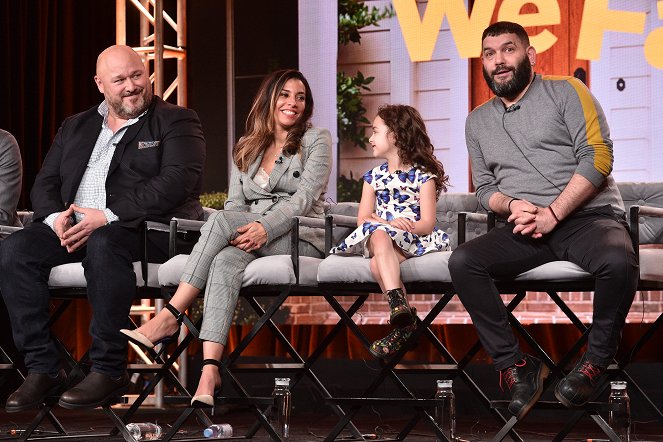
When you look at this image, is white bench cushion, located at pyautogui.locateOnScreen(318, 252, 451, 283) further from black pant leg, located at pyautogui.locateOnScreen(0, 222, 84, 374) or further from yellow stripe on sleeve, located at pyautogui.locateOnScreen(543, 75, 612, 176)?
black pant leg, located at pyautogui.locateOnScreen(0, 222, 84, 374)

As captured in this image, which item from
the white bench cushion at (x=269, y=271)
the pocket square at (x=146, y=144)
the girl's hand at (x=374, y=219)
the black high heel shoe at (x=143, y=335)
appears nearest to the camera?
the black high heel shoe at (x=143, y=335)

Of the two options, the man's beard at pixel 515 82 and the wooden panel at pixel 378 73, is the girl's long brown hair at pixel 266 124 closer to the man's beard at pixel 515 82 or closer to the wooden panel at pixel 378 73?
the man's beard at pixel 515 82

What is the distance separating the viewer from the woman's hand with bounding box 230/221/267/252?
12.5 feet

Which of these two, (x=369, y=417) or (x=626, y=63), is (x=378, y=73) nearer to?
(x=626, y=63)

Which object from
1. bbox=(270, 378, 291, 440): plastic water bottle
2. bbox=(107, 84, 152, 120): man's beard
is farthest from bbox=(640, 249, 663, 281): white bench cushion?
bbox=(107, 84, 152, 120): man's beard

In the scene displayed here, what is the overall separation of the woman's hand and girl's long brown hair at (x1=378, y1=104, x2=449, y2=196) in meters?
0.65

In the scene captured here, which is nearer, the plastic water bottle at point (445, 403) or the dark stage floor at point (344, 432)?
the plastic water bottle at point (445, 403)

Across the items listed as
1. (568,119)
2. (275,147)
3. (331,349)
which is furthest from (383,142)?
(331,349)

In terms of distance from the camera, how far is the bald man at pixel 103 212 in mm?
3746

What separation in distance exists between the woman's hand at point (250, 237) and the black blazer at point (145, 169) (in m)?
0.40

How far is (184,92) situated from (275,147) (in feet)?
6.05

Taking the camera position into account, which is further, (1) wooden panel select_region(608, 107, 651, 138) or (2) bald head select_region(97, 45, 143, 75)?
(1) wooden panel select_region(608, 107, 651, 138)

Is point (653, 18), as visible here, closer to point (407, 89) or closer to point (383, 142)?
point (407, 89)

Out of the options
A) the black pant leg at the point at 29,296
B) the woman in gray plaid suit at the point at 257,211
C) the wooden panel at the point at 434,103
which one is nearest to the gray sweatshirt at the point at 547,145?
the woman in gray plaid suit at the point at 257,211
